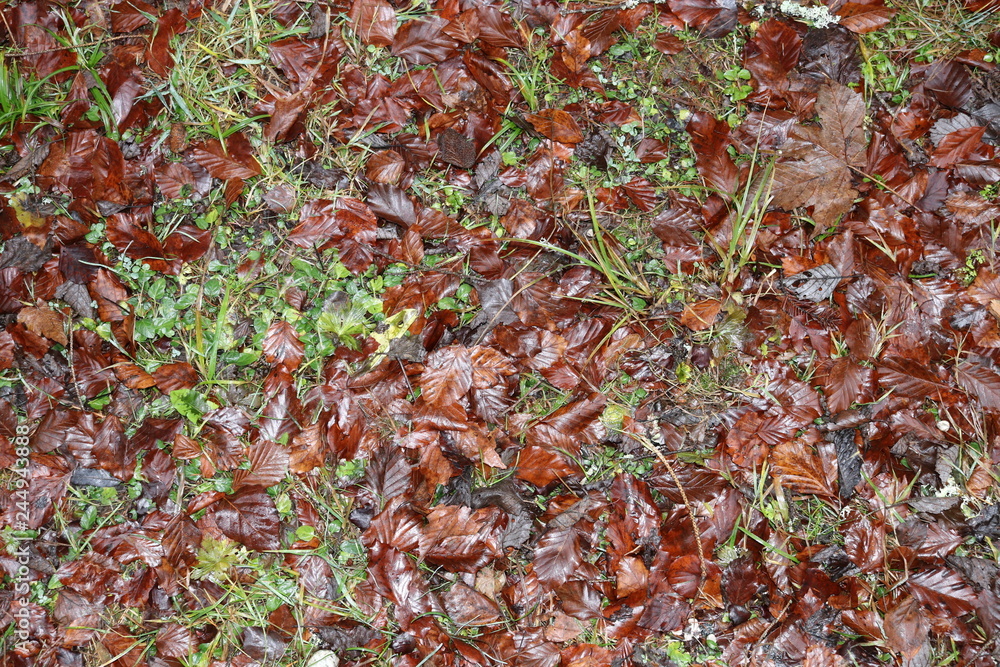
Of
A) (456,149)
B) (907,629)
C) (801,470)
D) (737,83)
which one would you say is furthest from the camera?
(737,83)

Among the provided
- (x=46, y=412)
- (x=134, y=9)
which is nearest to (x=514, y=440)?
(x=46, y=412)

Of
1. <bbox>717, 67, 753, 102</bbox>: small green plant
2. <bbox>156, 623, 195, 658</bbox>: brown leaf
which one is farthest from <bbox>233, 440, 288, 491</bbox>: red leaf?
<bbox>717, 67, 753, 102</bbox>: small green plant

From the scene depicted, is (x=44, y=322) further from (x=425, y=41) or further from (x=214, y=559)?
(x=425, y=41)

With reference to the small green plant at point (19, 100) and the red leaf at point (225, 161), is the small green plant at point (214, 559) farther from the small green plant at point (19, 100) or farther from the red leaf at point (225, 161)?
the small green plant at point (19, 100)

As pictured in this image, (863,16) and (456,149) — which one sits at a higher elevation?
(863,16)

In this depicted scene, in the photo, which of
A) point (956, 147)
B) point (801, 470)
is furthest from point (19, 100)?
point (956, 147)

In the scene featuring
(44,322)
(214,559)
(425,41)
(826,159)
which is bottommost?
(214,559)

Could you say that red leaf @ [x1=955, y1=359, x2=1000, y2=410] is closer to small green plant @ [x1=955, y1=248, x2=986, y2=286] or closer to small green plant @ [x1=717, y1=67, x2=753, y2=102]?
small green plant @ [x1=955, y1=248, x2=986, y2=286]

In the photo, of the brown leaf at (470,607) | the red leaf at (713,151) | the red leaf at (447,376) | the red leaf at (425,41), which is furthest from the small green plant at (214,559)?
the red leaf at (713,151)
